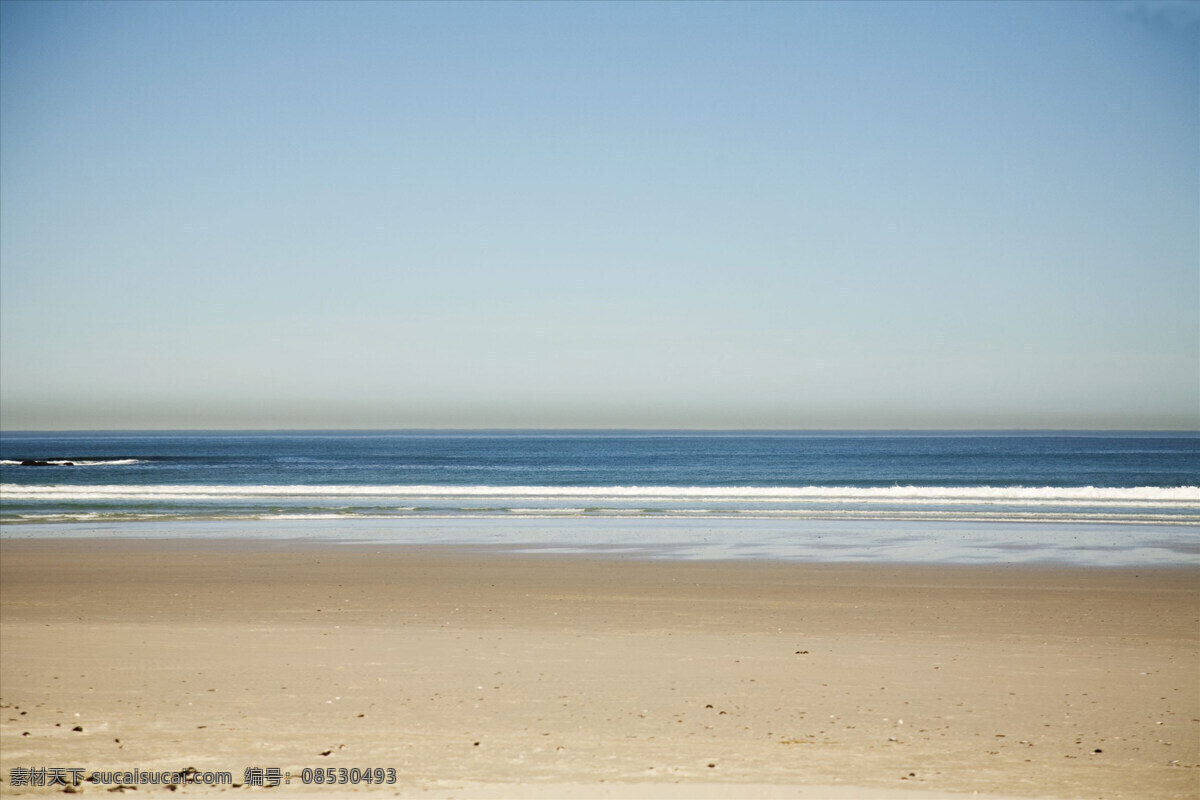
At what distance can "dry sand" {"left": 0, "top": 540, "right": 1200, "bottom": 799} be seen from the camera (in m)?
5.93

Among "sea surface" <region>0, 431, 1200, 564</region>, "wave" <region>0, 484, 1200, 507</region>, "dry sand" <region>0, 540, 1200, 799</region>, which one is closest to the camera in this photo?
"dry sand" <region>0, 540, 1200, 799</region>

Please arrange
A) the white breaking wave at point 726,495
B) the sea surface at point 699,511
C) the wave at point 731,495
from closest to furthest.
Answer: the sea surface at point 699,511
the white breaking wave at point 726,495
the wave at point 731,495

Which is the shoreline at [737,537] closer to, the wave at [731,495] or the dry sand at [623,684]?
the dry sand at [623,684]

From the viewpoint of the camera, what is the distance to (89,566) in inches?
619

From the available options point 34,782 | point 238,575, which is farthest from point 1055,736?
point 238,575

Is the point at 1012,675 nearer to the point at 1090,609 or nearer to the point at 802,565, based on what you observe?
the point at 1090,609

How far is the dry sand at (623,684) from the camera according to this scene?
19.5 feet

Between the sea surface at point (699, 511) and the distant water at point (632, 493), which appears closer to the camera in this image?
the sea surface at point (699, 511)

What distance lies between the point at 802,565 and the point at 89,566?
41.5 feet

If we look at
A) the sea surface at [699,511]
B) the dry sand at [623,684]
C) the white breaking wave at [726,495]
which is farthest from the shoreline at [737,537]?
the white breaking wave at [726,495]

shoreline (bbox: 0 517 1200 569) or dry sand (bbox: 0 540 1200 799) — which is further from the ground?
dry sand (bbox: 0 540 1200 799)

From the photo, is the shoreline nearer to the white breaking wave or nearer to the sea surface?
the sea surface

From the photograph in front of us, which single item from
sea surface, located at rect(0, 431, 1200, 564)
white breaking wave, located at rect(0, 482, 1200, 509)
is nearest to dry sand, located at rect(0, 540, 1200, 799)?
sea surface, located at rect(0, 431, 1200, 564)

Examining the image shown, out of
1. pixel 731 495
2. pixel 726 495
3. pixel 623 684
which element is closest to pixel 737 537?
pixel 623 684
